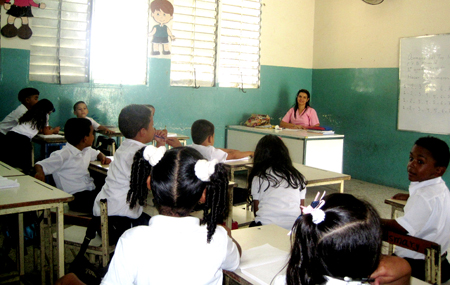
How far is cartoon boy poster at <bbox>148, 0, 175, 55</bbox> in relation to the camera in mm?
5121

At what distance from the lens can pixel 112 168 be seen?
2.32 m

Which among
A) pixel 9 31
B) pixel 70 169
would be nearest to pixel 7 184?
pixel 70 169

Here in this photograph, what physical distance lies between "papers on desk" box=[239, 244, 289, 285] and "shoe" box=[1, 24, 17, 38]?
4005 millimetres

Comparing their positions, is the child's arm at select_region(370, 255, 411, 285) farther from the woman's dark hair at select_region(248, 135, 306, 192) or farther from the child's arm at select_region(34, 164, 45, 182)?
the child's arm at select_region(34, 164, 45, 182)

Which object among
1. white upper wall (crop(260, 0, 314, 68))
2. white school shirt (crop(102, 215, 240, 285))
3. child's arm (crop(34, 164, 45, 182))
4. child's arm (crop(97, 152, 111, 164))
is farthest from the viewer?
white upper wall (crop(260, 0, 314, 68))

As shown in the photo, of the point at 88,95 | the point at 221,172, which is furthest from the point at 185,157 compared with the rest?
the point at 88,95

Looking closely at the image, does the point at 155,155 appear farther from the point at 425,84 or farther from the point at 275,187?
the point at 425,84

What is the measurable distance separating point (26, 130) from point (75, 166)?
164 cm

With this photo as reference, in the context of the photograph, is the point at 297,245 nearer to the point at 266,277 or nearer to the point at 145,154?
the point at 266,277

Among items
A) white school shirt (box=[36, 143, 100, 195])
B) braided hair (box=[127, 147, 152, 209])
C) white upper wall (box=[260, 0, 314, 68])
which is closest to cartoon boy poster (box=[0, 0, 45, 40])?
white school shirt (box=[36, 143, 100, 195])

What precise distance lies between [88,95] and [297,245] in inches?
172

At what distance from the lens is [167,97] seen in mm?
5410

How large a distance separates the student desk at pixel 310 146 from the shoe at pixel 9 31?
9.70 ft

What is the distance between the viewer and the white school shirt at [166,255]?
1151 mm
